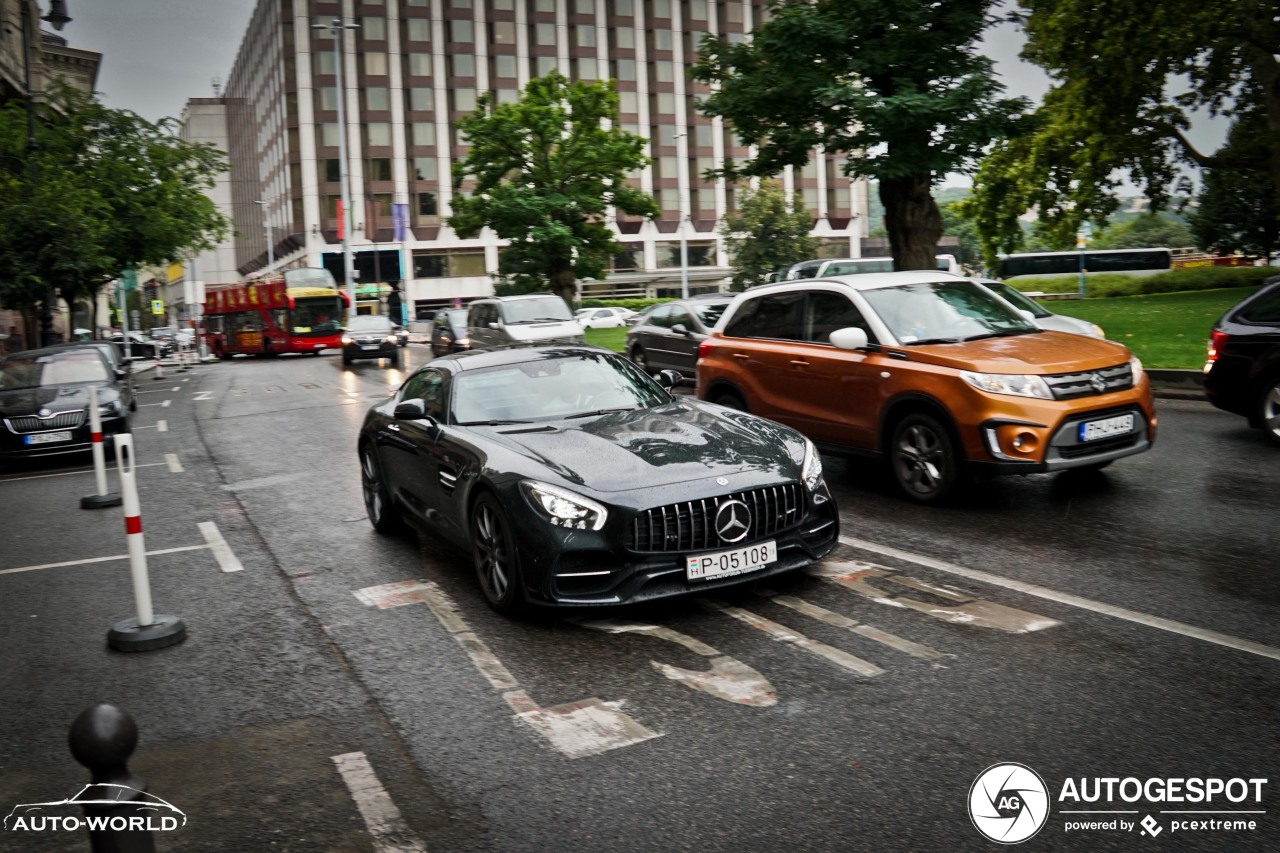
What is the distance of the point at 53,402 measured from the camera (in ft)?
48.2

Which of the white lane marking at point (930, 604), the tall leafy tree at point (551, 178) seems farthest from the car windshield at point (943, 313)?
the tall leafy tree at point (551, 178)

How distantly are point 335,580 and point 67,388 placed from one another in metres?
10.1

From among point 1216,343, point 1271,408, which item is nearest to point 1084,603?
point 1271,408

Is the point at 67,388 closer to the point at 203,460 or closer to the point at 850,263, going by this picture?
the point at 203,460

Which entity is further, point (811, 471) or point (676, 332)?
point (676, 332)

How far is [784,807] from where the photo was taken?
12.1 feet

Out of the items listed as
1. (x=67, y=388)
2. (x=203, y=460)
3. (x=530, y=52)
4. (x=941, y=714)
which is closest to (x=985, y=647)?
(x=941, y=714)

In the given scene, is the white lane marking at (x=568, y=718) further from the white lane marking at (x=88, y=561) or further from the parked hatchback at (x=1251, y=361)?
the parked hatchback at (x=1251, y=361)

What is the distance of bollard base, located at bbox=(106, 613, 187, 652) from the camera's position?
19.6 feet

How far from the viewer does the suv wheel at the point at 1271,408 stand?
10102mm

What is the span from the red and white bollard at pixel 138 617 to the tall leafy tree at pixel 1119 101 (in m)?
18.5

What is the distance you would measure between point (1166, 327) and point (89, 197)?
1090 inches

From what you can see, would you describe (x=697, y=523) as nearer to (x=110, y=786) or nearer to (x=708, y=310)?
(x=110, y=786)

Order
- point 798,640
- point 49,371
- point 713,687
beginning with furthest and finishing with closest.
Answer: point 49,371
point 798,640
point 713,687
